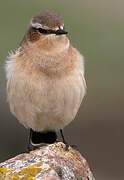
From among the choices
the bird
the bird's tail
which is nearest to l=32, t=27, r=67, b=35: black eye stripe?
the bird

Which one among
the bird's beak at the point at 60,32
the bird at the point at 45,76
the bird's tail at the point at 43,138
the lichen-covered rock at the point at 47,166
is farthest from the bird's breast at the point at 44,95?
the lichen-covered rock at the point at 47,166

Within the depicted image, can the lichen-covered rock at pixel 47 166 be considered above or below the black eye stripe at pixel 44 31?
below

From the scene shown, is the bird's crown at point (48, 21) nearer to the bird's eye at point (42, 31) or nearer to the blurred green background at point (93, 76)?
the bird's eye at point (42, 31)

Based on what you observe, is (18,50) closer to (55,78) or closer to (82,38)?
(55,78)

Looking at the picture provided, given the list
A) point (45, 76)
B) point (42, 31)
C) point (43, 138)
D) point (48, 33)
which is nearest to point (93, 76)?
point (43, 138)

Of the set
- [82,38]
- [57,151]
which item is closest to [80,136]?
[82,38]

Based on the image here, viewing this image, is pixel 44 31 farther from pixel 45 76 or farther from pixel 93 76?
pixel 93 76

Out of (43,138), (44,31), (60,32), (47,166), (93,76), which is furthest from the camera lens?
(93,76)

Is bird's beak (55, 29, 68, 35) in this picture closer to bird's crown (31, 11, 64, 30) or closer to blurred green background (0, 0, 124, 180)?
bird's crown (31, 11, 64, 30)
